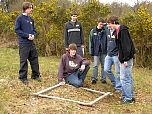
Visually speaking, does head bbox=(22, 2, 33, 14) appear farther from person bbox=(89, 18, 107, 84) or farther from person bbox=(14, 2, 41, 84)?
person bbox=(89, 18, 107, 84)

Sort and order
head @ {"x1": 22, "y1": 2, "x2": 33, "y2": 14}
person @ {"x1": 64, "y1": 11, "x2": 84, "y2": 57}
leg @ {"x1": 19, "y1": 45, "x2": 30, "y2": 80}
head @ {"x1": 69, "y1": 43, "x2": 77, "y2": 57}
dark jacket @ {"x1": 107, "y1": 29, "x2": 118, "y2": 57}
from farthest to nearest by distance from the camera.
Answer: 1. person @ {"x1": 64, "y1": 11, "x2": 84, "y2": 57}
2. dark jacket @ {"x1": 107, "y1": 29, "x2": 118, "y2": 57}
3. head @ {"x1": 69, "y1": 43, "x2": 77, "y2": 57}
4. leg @ {"x1": 19, "y1": 45, "x2": 30, "y2": 80}
5. head @ {"x1": 22, "y1": 2, "x2": 33, "y2": 14}

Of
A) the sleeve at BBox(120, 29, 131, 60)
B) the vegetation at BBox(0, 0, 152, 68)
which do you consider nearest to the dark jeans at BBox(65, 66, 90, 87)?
the sleeve at BBox(120, 29, 131, 60)

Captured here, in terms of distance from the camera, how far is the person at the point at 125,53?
26.7 ft

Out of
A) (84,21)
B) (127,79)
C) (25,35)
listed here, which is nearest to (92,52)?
(127,79)

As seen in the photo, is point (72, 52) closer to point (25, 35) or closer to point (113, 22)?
point (25, 35)

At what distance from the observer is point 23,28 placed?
29.5ft

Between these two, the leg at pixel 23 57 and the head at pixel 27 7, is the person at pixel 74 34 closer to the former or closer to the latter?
the leg at pixel 23 57

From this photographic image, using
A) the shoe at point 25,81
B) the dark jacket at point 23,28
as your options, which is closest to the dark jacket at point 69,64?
the shoe at point 25,81

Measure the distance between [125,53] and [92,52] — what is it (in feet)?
6.94

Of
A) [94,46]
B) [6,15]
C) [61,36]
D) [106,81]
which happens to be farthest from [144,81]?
[6,15]

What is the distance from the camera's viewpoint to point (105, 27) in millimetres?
9961

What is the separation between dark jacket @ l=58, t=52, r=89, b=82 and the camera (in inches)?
369

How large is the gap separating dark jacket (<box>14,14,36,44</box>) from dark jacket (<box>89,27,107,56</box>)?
1.86m

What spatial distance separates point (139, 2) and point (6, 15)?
26.1 ft
